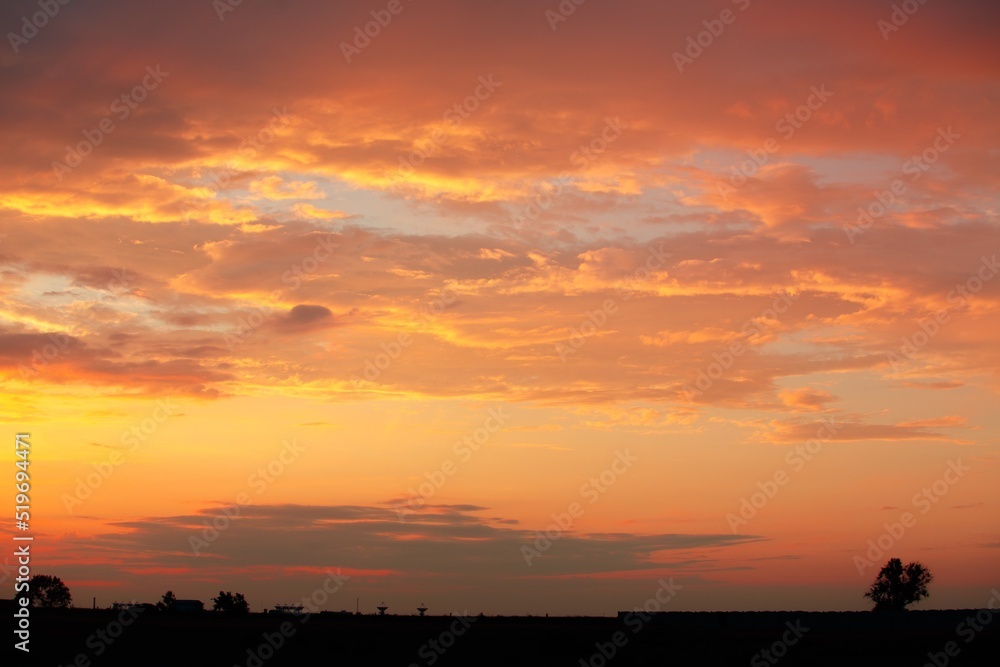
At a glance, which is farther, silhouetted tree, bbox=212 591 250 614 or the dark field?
silhouetted tree, bbox=212 591 250 614

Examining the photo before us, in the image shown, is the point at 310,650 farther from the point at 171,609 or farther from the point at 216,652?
the point at 171,609

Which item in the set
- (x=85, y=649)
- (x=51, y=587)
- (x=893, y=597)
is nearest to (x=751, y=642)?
(x=85, y=649)

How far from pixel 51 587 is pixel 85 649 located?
14372 cm

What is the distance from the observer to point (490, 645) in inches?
3159

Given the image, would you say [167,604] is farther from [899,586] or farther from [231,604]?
[899,586]

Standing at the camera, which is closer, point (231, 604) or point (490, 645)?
point (490, 645)

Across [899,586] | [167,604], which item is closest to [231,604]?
[167,604]

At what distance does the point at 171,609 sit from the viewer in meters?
143

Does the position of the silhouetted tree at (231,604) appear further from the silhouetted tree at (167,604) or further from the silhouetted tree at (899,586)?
the silhouetted tree at (899,586)

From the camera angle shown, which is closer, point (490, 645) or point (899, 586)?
point (490, 645)

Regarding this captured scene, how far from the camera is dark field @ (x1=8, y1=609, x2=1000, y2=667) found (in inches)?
2766

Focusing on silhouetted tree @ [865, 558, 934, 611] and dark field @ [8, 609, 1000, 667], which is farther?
silhouetted tree @ [865, 558, 934, 611]

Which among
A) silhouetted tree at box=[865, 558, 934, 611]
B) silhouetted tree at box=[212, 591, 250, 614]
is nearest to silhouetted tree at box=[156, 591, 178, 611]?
silhouetted tree at box=[212, 591, 250, 614]

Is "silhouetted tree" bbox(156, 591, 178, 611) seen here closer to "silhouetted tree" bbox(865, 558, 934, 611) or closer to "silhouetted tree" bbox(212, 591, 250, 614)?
"silhouetted tree" bbox(212, 591, 250, 614)
